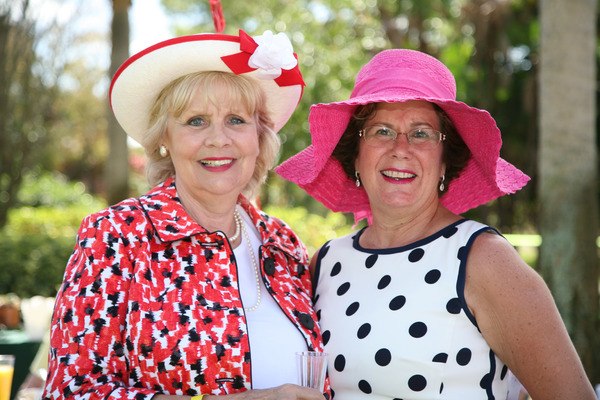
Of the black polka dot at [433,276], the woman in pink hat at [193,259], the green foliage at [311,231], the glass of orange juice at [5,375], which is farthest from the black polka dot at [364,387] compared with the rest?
the green foliage at [311,231]

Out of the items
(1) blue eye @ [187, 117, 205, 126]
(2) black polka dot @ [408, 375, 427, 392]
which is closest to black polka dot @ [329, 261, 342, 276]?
(2) black polka dot @ [408, 375, 427, 392]

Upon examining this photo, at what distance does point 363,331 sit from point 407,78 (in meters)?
1.09

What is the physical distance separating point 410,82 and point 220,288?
1177 millimetres

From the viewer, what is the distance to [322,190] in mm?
3404

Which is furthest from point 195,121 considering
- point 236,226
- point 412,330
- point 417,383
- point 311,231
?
point 311,231

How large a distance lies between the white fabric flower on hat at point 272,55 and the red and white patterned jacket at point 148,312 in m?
0.72

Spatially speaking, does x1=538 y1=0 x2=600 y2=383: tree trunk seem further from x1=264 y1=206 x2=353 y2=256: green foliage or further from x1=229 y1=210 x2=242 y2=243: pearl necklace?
x1=264 y1=206 x2=353 y2=256: green foliage

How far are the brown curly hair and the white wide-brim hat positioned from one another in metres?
0.39

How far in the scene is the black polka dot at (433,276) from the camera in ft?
8.34

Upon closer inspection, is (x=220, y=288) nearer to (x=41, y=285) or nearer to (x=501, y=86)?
(x=41, y=285)

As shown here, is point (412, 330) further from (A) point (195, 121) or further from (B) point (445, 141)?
(A) point (195, 121)

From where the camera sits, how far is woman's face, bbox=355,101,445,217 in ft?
8.91

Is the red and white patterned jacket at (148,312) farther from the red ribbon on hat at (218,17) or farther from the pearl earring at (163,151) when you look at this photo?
the red ribbon on hat at (218,17)

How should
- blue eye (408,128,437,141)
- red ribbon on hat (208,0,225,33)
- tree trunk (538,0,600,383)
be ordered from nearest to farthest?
blue eye (408,128,437,141), red ribbon on hat (208,0,225,33), tree trunk (538,0,600,383)
